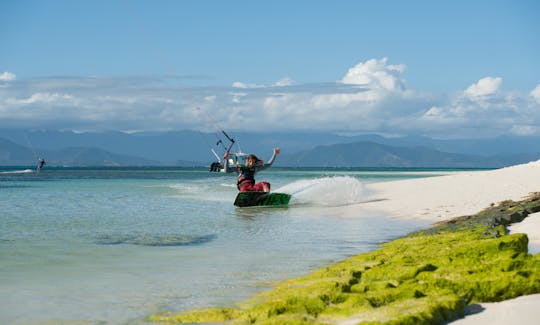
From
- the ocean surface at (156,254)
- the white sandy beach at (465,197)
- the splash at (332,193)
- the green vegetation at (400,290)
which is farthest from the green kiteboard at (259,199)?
the green vegetation at (400,290)

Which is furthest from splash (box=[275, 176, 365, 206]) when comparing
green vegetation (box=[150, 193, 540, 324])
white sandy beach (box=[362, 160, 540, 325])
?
green vegetation (box=[150, 193, 540, 324])

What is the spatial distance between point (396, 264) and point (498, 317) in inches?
191

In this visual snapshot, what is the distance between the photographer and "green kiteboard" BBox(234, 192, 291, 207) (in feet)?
130

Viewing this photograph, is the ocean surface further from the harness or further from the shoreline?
the harness

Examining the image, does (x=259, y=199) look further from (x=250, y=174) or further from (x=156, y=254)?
(x=156, y=254)

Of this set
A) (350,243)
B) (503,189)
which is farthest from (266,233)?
(503,189)

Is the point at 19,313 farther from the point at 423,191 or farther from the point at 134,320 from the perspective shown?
the point at 423,191

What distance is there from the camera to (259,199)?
39.8 meters

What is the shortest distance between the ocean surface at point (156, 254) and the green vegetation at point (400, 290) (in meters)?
1.27

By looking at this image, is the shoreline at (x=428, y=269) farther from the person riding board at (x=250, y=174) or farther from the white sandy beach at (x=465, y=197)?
the person riding board at (x=250, y=174)

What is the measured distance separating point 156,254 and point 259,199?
19766 millimetres

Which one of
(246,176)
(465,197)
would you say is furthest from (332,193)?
(465,197)

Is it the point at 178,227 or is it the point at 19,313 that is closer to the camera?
the point at 19,313

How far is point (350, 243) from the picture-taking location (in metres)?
22.3
